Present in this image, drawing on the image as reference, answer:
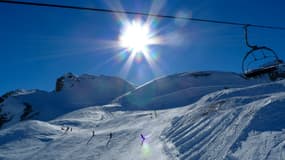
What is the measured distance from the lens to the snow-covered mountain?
47.4 metres

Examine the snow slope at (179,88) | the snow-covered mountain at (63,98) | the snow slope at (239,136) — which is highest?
the snow-covered mountain at (63,98)

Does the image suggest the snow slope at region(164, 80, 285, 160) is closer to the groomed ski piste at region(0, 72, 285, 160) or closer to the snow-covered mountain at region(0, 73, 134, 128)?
the groomed ski piste at region(0, 72, 285, 160)

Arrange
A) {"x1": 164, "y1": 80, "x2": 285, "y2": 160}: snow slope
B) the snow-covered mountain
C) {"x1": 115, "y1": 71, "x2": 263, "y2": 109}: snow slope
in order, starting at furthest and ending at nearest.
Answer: the snow-covered mountain < {"x1": 115, "y1": 71, "x2": 263, "y2": 109}: snow slope < {"x1": 164, "y1": 80, "x2": 285, "y2": 160}: snow slope

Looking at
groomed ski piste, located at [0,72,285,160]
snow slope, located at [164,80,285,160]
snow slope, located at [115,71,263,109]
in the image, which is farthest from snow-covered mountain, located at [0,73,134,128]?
snow slope, located at [164,80,285,160]

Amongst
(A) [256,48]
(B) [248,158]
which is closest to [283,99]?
(A) [256,48]

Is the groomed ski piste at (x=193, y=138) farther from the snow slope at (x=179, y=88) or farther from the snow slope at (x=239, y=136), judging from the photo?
the snow slope at (x=179, y=88)

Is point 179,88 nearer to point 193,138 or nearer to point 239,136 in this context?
point 193,138

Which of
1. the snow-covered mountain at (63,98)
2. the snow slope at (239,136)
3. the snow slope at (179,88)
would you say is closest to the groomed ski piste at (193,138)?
the snow slope at (239,136)

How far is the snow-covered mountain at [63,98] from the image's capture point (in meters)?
47.4

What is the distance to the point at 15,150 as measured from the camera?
50.3ft

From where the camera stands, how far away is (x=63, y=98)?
55.9 metres

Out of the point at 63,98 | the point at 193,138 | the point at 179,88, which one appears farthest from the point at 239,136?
the point at 63,98

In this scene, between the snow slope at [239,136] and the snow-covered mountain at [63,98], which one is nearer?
the snow slope at [239,136]

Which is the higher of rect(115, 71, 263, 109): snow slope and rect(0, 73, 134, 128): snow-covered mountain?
rect(0, 73, 134, 128): snow-covered mountain
